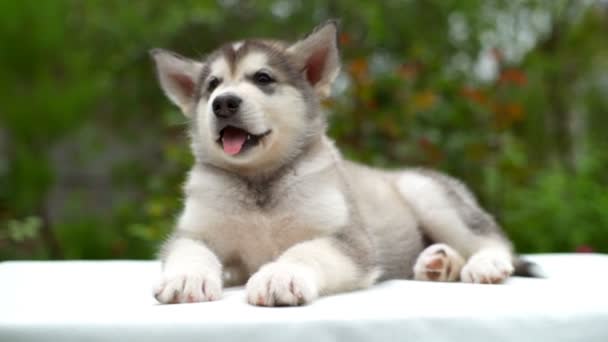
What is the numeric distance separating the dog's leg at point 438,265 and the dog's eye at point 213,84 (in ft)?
3.85

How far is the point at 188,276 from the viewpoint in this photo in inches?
98.0

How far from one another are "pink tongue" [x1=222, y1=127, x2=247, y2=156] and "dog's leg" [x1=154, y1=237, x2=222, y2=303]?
0.41m

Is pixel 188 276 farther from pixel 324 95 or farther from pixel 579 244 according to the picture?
pixel 579 244

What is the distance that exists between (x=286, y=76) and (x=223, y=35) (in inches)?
178

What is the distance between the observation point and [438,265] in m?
3.18

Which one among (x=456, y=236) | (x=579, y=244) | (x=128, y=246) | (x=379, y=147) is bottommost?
(x=456, y=236)

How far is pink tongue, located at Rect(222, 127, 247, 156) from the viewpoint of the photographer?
2830 millimetres

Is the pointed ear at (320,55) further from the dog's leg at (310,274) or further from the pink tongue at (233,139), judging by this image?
the dog's leg at (310,274)

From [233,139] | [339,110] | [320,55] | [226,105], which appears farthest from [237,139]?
[339,110]

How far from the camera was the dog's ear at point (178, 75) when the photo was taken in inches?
128

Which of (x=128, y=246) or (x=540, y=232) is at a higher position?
(x=128, y=246)

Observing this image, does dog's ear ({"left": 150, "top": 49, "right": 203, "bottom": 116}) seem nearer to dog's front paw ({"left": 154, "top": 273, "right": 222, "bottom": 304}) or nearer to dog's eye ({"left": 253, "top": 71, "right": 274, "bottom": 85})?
dog's eye ({"left": 253, "top": 71, "right": 274, "bottom": 85})

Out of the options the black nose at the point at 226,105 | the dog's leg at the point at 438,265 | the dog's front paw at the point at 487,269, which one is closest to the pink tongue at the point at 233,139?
the black nose at the point at 226,105

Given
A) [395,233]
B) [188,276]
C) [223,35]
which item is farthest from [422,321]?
[223,35]
